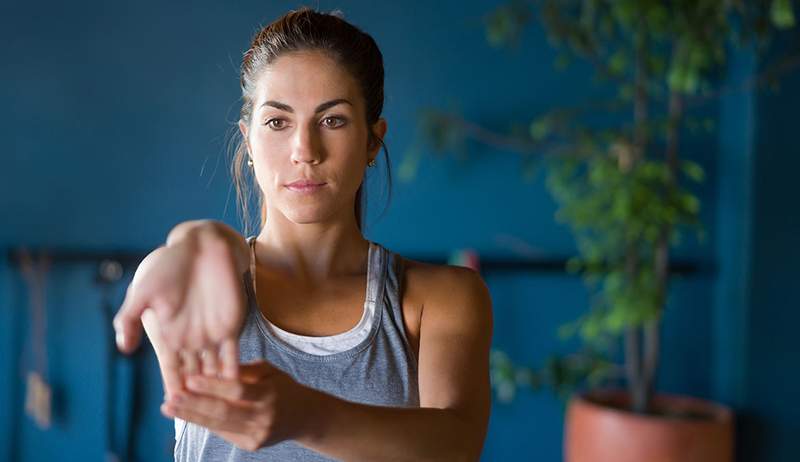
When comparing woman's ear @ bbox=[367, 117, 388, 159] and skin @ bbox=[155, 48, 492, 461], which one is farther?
woman's ear @ bbox=[367, 117, 388, 159]

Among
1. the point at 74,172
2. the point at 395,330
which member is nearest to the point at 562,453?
the point at 74,172

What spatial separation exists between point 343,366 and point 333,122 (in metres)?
0.23

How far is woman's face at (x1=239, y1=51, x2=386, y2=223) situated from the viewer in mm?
746

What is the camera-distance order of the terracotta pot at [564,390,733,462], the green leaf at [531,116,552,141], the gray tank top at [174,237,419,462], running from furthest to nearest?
the green leaf at [531,116,552,141]
the terracotta pot at [564,390,733,462]
the gray tank top at [174,237,419,462]

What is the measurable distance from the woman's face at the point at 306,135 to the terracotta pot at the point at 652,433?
5.57 feet

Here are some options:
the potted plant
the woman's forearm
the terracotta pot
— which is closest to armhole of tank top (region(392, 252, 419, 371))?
the woman's forearm

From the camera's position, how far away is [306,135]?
74 cm

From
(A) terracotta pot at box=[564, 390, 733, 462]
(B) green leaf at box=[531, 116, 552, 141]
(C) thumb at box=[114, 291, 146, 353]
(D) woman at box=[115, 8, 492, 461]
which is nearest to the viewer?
(C) thumb at box=[114, 291, 146, 353]

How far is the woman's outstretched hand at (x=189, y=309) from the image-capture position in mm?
554

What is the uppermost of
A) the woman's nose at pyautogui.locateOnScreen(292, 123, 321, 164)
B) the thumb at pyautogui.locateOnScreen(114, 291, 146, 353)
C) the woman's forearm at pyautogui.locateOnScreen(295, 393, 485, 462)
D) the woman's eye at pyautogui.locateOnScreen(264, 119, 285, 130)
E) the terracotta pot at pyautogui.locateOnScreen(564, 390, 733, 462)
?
the woman's eye at pyautogui.locateOnScreen(264, 119, 285, 130)

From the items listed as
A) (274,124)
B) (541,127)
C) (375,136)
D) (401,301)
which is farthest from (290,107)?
(541,127)

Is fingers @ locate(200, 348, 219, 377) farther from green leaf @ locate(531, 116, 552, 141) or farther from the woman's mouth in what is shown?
green leaf @ locate(531, 116, 552, 141)

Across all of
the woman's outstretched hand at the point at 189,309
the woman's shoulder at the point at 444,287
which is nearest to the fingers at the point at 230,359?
the woman's outstretched hand at the point at 189,309

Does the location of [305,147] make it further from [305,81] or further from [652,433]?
[652,433]
